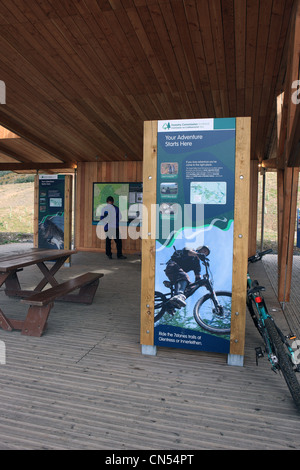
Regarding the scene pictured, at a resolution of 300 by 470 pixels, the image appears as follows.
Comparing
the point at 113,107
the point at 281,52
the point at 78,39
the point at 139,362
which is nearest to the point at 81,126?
the point at 113,107

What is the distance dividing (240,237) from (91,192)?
8.59 m

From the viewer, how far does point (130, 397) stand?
2.45 meters

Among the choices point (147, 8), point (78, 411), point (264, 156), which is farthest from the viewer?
point (264, 156)

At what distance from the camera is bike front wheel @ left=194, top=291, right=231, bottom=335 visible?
117 inches

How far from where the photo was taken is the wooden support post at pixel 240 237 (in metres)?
2.88

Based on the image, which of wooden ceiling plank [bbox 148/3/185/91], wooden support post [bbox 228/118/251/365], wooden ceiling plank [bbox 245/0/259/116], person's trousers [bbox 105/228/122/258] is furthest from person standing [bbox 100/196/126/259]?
wooden support post [bbox 228/118/251/365]

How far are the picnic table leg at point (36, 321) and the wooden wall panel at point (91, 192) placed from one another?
7016mm

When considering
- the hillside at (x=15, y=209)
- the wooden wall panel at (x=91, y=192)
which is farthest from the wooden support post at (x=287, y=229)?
the hillside at (x=15, y=209)

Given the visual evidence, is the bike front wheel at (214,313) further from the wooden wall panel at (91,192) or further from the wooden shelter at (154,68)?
the wooden wall panel at (91,192)

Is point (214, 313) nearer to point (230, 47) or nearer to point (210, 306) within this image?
point (210, 306)

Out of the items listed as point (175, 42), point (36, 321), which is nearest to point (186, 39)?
point (175, 42)
